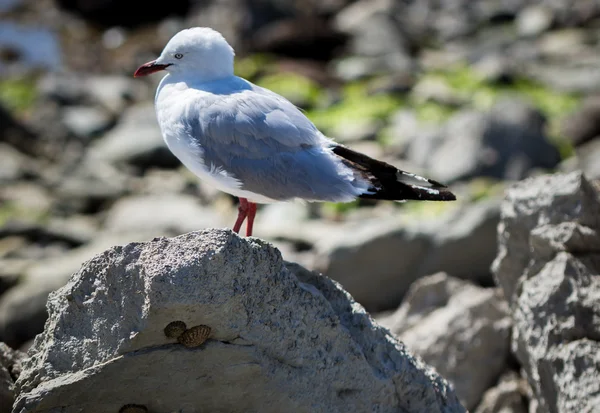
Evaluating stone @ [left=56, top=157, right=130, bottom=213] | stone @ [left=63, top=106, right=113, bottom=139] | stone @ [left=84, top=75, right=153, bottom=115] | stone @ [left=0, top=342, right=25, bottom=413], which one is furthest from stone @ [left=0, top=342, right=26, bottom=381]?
stone @ [left=84, top=75, right=153, bottom=115]

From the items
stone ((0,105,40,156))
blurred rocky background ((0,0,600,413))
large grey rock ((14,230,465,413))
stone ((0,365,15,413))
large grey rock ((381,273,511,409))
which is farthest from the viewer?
stone ((0,105,40,156))

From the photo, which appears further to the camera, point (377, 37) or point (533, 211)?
point (377, 37)

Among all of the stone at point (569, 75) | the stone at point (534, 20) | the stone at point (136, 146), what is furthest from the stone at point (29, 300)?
the stone at point (534, 20)

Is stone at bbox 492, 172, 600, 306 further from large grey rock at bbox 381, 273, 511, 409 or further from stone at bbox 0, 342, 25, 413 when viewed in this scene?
stone at bbox 0, 342, 25, 413

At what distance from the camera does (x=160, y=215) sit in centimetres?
975

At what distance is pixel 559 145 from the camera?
1137cm

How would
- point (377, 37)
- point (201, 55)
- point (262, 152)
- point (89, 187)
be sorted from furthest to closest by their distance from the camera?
point (377, 37) → point (89, 187) → point (201, 55) → point (262, 152)

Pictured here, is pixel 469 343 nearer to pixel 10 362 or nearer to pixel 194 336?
pixel 194 336

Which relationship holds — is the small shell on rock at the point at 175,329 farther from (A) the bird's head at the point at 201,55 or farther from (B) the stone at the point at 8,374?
(A) the bird's head at the point at 201,55

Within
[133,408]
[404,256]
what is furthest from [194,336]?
[404,256]

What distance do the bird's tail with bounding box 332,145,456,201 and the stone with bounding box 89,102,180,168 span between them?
8.02 meters

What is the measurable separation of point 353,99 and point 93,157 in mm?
4613

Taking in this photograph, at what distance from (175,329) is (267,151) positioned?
145 centimetres

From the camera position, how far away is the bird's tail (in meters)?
4.11
